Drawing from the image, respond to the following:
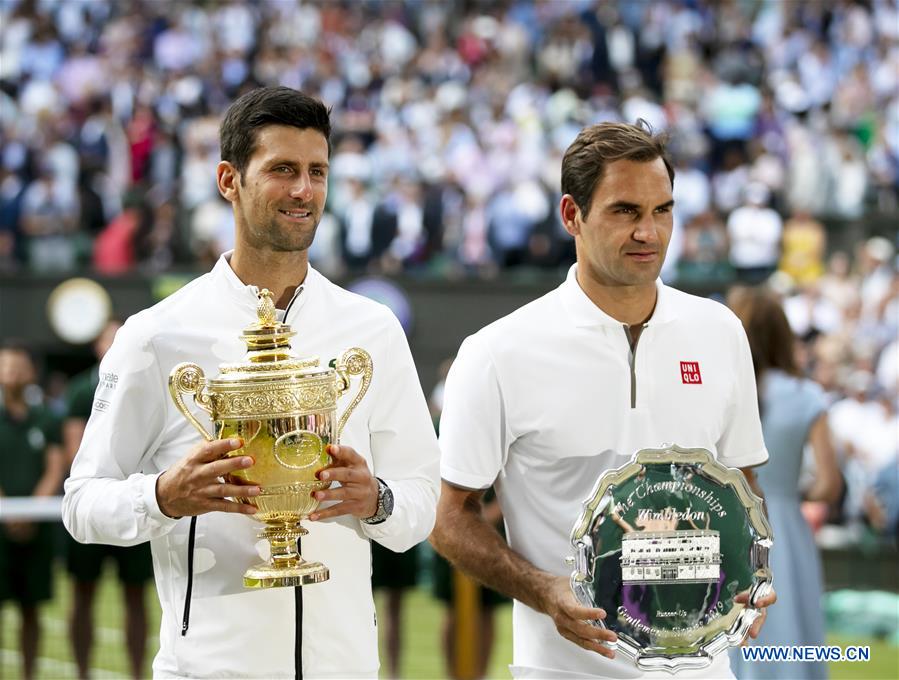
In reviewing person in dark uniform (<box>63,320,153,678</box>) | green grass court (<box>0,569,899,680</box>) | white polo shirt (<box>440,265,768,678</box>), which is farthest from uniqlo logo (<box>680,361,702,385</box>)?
person in dark uniform (<box>63,320,153,678</box>)

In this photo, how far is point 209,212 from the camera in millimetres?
15883

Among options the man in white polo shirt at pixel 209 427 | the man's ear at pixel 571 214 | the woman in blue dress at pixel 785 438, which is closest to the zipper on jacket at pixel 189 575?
the man in white polo shirt at pixel 209 427

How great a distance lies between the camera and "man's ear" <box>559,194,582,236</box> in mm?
3514

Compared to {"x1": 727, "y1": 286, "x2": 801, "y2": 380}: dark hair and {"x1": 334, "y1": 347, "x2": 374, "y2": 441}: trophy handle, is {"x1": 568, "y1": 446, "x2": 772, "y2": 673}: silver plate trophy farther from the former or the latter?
{"x1": 727, "y1": 286, "x2": 801, "y2": 380}: dark hair

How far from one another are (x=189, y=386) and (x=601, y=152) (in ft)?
3.55

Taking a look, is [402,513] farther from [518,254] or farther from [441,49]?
[441,49]

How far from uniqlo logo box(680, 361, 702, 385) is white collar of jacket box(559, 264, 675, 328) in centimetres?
11

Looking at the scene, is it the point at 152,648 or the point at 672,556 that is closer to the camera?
the point at 672,556

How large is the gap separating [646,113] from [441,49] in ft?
12.0

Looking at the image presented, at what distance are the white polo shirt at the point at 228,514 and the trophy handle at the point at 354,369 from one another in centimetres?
12

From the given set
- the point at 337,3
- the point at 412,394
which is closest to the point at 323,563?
the point at 412,394

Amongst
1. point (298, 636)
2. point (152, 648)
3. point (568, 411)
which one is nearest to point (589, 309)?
point (568, 411)

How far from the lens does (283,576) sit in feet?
9.71

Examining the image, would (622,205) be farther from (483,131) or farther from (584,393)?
(483,131)
